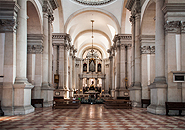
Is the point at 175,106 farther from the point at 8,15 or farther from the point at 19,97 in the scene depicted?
the point at 8,15

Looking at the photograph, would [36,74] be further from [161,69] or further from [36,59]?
[161,69]

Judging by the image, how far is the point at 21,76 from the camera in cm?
1151

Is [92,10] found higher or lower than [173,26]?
higher

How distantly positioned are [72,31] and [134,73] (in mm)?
18689

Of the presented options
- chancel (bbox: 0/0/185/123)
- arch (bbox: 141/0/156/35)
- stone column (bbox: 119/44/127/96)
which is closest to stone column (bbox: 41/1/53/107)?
chancel (bbox: 0/0/185/123)

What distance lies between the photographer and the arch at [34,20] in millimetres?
14949

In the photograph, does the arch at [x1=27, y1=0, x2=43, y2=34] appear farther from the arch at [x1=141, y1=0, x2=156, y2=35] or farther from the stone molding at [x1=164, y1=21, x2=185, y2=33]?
the stone molding at [x1=164, y1=21, x2=185, y2=33]

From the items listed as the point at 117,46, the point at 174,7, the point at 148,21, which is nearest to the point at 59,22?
the point at 117,46

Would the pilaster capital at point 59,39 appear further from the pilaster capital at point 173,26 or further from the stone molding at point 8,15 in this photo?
the pilaster capital at point 173,26

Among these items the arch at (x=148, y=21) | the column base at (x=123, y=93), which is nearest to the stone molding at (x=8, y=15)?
the arch at (x=148, y=21)

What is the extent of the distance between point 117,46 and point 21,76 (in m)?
17.8

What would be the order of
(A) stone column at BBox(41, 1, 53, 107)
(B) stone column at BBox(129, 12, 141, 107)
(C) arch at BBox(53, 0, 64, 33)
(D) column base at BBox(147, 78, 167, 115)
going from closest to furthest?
(D) column base at BBox(147, 78, 167, 115) < (A) stone column at BBox(41, 1, 53, 107) < (B) stone column at BBox(129, 12, 141, 107) < (C) arch at BBox(53, 0, 64, 33)

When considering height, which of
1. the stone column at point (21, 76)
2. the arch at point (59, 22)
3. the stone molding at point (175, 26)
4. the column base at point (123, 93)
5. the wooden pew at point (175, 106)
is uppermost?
the arch at point (59, 22)

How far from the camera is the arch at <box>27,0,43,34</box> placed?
14.9 meters
